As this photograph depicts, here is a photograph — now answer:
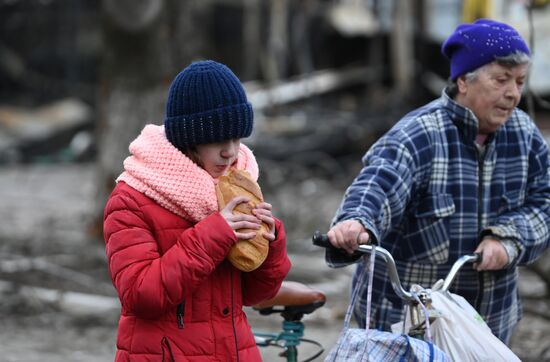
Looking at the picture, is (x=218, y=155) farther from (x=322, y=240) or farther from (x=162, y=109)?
(x=162, y=109)

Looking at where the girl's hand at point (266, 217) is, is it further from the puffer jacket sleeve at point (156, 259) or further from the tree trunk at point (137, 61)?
the tree trunk at point (137, 61)

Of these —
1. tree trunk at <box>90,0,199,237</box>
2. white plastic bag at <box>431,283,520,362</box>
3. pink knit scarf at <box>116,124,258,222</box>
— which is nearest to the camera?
pink knit scarf at <box>116,124,258,222</box>

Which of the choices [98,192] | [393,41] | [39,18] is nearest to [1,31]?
[39,18]

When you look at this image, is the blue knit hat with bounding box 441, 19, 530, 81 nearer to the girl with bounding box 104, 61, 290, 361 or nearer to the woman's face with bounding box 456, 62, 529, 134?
the woman's face with bounding box 456, 62, 529, 134

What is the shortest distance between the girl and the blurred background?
2.86 m

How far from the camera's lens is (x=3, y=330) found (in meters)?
7.14

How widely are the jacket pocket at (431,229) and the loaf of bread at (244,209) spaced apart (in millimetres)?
1003

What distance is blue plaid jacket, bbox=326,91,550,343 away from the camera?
3.87 metres

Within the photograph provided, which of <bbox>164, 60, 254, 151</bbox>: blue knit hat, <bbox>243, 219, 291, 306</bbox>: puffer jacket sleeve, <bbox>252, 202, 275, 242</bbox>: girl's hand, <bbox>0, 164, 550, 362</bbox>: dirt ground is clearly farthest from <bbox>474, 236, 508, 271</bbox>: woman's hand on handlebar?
<bbox>0, 164, 550, 362</bbox>: dirt ground

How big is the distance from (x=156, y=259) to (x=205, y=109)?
477mm

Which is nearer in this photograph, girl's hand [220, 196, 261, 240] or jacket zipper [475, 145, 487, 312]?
girl's hand [220, 196, 261, 240]

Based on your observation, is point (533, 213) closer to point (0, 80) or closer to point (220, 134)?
point (220, 134)

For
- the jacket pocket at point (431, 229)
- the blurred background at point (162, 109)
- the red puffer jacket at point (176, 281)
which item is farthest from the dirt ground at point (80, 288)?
the red puffer jacket at point (176, 281)

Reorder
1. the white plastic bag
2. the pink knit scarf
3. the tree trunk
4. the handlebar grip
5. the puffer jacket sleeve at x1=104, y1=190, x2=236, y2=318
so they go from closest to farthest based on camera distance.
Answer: the puffer jacket sleeve at x1=104, y1=190, x2=236, y2=318 < the pink knit scarf < the white plastic bag < the handlebar grip < the tree trunk
